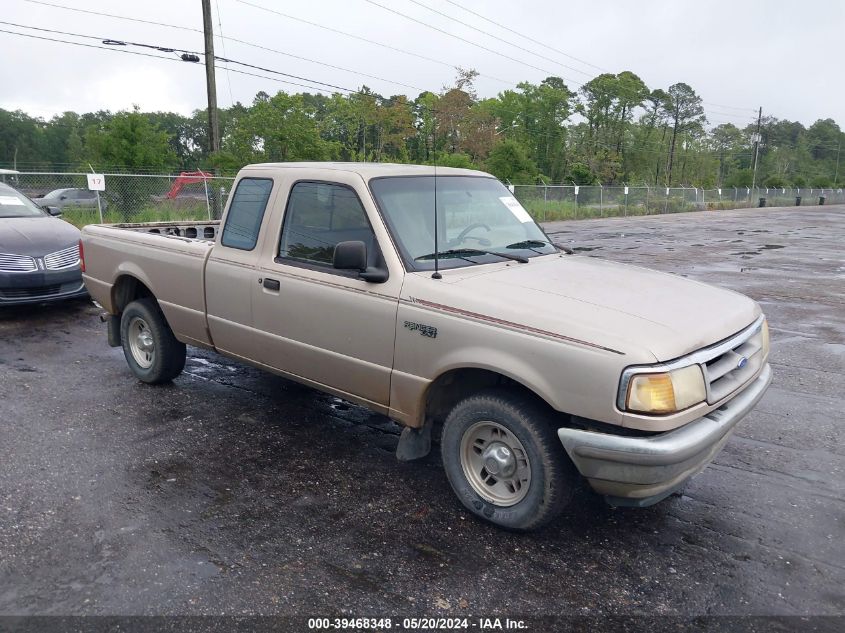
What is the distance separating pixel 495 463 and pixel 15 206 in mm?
8848

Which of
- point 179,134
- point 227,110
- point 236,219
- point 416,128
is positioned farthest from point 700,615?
point 179,134

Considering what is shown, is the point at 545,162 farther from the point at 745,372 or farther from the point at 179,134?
the point at 745,372

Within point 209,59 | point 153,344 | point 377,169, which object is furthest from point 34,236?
point 209,59

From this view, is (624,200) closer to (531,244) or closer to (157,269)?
Result: (531,244)

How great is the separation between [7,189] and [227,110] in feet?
233

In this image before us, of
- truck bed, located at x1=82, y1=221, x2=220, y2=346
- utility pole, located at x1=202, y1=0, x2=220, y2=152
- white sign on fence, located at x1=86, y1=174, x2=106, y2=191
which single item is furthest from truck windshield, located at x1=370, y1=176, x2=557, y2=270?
utility pole, located at x1=202, y1=0, x2=220, y2=152

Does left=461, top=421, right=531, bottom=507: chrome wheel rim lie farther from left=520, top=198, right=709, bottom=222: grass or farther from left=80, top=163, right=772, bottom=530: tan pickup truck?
left=520, top=198, right=709, bottom=222: grass

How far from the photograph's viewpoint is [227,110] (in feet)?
248

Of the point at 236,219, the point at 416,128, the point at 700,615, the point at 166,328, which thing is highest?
the point at 416,128

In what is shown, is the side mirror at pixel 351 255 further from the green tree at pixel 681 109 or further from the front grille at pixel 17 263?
the green tree at pixel 681 109

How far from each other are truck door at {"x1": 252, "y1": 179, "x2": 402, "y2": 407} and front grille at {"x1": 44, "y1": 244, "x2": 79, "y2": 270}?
512cm

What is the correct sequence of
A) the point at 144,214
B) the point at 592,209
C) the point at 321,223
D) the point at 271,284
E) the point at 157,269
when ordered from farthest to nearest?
the point at 592,209, the point at 144,214, the point at 157,269, the point at 271,284, the point at 321,223

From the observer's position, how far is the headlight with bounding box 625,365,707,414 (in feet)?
9.71

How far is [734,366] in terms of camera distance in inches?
136
